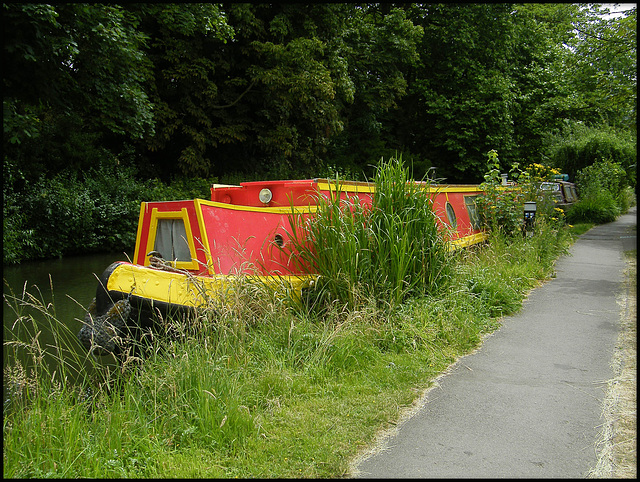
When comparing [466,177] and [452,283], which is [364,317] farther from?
[466,177]

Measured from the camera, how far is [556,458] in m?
2.99

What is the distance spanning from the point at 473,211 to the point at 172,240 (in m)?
5.94

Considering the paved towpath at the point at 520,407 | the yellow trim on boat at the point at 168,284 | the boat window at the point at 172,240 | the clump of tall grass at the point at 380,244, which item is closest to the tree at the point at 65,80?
the boat window at the point at 172,240

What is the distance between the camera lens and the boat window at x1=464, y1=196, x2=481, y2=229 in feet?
32.4

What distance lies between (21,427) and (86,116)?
616 inches

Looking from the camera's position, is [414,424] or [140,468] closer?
[140,468]

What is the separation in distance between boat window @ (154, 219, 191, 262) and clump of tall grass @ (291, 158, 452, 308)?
1.20 meters

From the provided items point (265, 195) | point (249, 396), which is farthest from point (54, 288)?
point (249, 396)

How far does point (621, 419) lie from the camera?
3498 millimetres

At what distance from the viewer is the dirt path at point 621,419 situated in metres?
2.89

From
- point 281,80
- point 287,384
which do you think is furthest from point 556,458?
point 281,80

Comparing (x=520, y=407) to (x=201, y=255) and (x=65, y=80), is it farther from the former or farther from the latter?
(x=65, y=80)

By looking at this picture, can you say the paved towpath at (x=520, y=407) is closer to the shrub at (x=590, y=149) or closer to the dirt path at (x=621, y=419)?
the dirt path at (x=621, y=419)

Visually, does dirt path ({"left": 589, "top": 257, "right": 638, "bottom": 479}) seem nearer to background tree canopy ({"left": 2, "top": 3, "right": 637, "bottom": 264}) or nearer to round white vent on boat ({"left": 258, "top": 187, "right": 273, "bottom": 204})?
round white vent on boat ({"left": 258, "top": 187, "right": 273, "bottom": 204})
